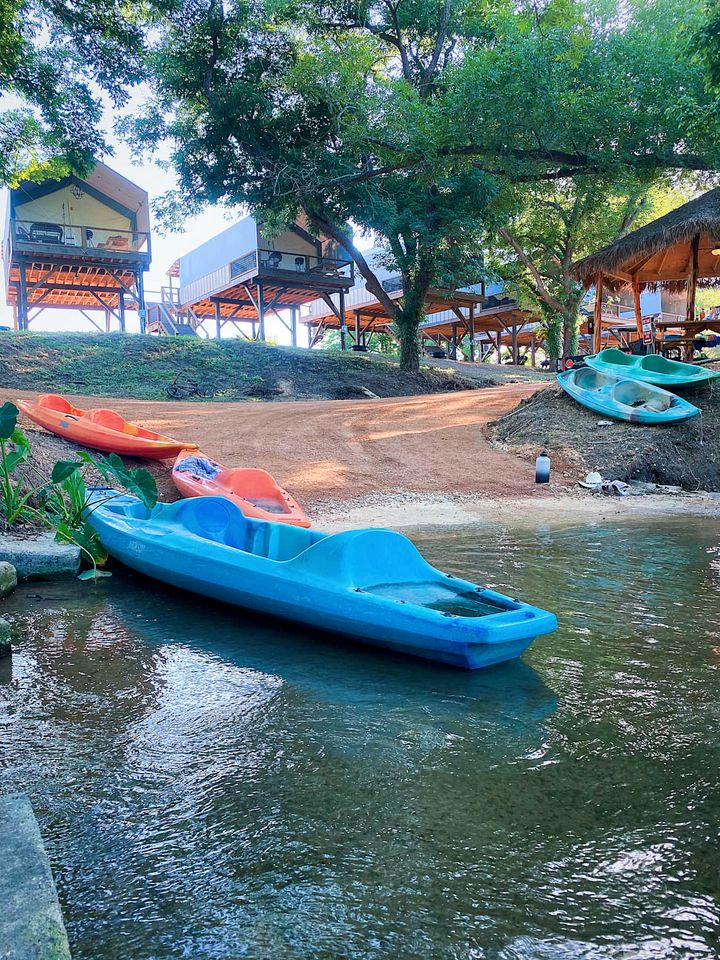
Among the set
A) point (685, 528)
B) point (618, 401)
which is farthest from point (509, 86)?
point (685, 528)

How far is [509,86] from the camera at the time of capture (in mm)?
9633

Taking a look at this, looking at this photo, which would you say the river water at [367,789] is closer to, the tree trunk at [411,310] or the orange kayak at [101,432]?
the orange kayak at [101,432]

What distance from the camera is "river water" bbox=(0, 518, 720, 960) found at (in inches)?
68.0

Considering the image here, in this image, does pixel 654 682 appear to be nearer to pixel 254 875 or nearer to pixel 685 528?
pixel 254 875

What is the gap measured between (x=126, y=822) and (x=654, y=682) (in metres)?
2.31

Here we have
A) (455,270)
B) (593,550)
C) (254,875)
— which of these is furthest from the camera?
(455,270)

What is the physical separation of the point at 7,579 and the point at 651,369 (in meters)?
10.8

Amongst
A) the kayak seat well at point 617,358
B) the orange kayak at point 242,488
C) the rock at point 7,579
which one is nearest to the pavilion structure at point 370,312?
the kayak seat well at point 617,358

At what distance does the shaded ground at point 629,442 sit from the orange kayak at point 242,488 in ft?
16.6

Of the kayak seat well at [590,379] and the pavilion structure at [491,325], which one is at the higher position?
the pavilion structure at [491,325]

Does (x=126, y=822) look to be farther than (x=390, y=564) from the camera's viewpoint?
No

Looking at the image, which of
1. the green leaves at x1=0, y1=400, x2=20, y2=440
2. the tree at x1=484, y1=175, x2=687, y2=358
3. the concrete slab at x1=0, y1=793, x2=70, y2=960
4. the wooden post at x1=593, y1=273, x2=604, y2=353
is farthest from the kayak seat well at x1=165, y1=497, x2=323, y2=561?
the tree at x1=484, y1=175, x2=687, y2=358

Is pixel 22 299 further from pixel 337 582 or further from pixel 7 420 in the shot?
pixel 337 582

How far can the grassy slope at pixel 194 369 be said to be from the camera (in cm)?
1631
